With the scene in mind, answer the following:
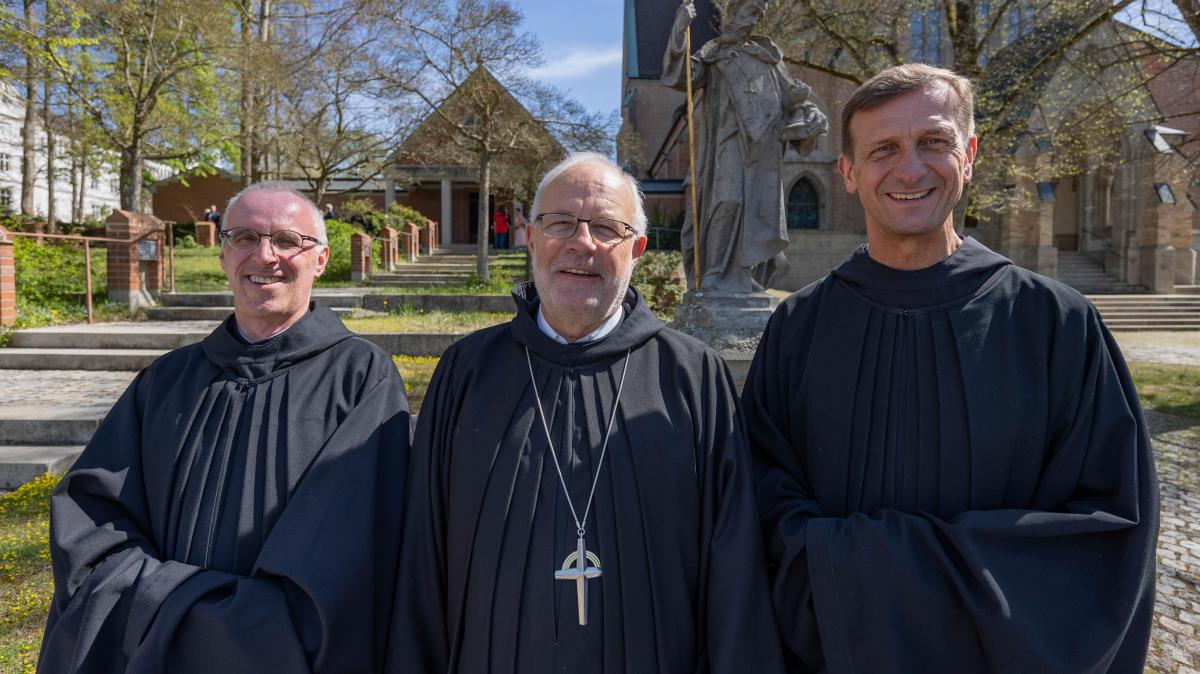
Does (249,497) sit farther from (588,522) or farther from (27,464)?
(27,464)

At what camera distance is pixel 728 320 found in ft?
22.0

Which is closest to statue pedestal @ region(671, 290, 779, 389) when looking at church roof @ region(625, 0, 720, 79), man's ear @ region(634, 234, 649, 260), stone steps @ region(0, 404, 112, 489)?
man's ear @ region(634, 234, 649, 260)

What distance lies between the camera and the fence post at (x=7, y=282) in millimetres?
10828

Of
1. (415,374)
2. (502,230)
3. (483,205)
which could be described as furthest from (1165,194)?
(415,374)

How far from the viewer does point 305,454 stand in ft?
7.70

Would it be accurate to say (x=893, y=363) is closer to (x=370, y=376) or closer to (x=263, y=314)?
(x=370, y=376)

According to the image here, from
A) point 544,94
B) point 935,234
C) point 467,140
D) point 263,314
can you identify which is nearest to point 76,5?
point 467,140

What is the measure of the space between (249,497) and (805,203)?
28.6 metres

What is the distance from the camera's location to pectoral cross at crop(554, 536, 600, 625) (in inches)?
80.1

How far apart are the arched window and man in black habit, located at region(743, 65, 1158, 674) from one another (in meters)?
27.8

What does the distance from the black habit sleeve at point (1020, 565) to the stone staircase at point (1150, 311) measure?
21033mm

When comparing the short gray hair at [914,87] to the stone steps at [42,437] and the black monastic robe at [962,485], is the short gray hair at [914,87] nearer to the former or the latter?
the black monastic robe at [962,485]

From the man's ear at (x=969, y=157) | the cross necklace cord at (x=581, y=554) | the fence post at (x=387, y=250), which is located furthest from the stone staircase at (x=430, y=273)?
the man's ear at (x=969, y=157)

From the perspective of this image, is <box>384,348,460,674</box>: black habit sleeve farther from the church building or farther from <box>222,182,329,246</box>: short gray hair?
the church building
